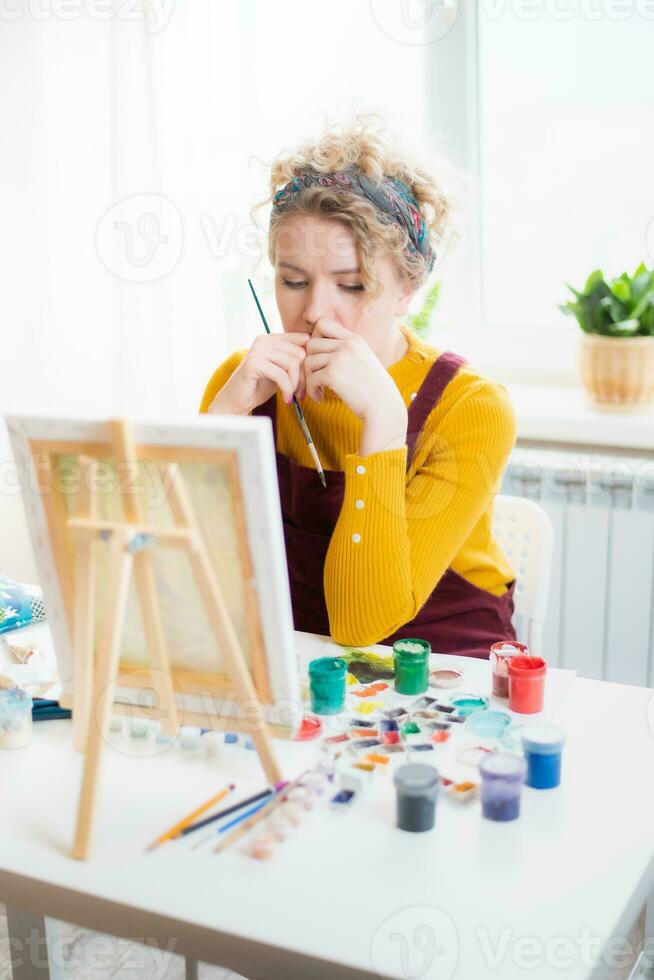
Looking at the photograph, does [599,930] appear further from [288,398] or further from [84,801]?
[288,398]

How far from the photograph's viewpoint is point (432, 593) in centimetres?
167

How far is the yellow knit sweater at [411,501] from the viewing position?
58.9 inches

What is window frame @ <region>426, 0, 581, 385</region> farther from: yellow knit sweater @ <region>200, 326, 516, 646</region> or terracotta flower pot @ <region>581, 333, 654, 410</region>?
yellow knit sweater @ <region>200, 326, 516, 646</region>

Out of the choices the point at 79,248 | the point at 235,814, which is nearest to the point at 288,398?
the point at 235,814

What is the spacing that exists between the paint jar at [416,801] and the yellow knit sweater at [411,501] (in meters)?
0.42

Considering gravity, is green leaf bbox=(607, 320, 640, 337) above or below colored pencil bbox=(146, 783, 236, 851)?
above

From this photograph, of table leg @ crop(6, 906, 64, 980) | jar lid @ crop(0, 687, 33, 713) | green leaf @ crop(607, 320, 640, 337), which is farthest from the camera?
green leaf @ crop(607, 320, 640, 337)

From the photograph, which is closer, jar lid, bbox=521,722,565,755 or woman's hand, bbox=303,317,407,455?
jar lid, bbox=521,722,565,755

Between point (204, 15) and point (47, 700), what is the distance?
1.60 meters

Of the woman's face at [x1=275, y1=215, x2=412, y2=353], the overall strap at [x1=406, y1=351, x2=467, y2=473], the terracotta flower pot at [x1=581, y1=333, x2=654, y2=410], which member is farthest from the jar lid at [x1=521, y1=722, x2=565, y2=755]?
the terracotta flower pot at [x1=581, y1=333, x2=654, y2=410]

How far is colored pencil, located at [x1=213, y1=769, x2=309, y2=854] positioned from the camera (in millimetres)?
1044

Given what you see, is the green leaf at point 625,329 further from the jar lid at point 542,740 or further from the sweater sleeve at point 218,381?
the jar lid at point 542,740

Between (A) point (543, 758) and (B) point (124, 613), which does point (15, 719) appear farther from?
(A) point (543, 758)

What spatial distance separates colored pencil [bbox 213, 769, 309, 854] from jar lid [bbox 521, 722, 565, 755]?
8.9 inches
